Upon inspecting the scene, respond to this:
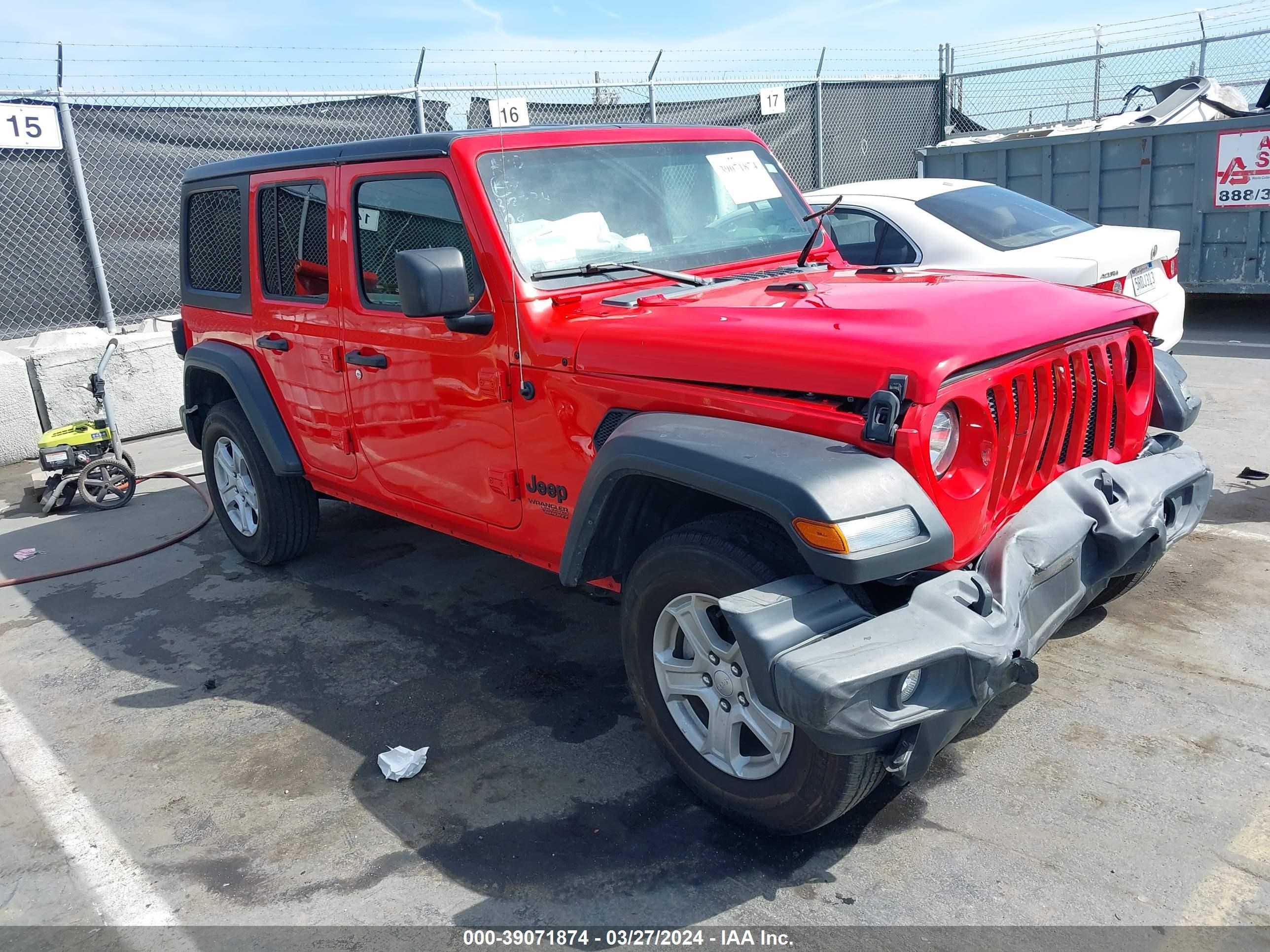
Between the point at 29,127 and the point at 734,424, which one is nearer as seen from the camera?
the point at 734,424

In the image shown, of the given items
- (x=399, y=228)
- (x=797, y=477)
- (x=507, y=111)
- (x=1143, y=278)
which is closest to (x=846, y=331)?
(x=797, y=477)

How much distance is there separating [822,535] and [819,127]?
12.3 metres

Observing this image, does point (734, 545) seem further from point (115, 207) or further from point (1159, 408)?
point (115, 207)

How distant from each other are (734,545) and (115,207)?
8911 mm

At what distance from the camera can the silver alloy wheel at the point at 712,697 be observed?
2945 mm

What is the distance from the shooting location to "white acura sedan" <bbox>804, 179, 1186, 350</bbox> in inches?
256

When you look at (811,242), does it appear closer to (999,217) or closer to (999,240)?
(999,240)

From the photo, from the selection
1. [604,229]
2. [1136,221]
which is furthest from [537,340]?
[1136,221]

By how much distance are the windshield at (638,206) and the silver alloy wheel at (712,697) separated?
4.47 ft

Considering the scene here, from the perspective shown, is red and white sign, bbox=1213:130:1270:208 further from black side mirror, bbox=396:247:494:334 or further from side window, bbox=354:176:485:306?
black side mirror, bbox=396:247:494:334

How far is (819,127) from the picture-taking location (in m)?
13.7

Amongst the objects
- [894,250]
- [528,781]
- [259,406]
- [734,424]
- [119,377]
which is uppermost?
[894,250]

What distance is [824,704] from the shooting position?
2402mm

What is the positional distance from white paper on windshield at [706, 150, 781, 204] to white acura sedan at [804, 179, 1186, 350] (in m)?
2.08
